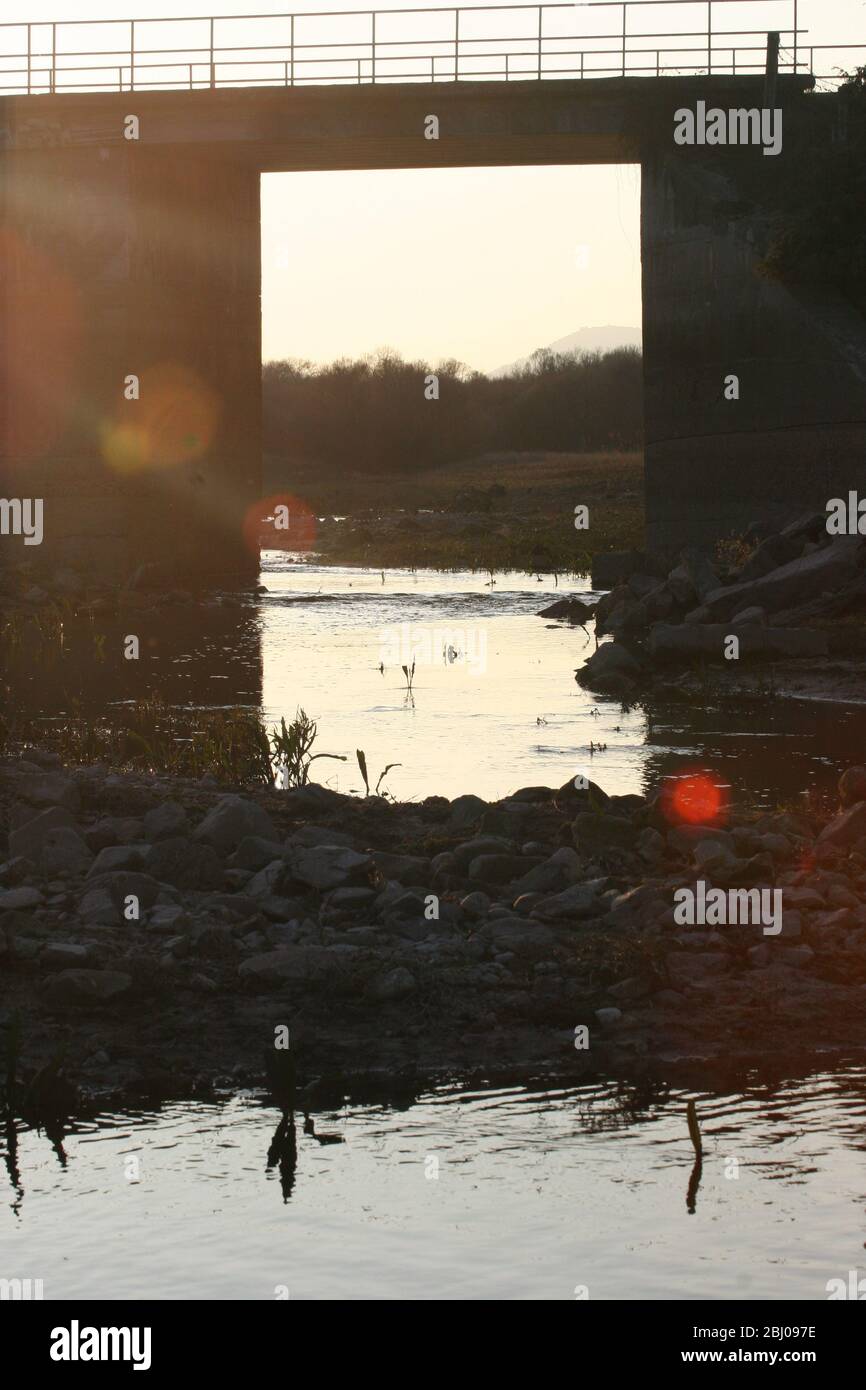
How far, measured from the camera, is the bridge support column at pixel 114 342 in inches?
1503

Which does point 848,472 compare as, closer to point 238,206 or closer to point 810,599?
point 810,599

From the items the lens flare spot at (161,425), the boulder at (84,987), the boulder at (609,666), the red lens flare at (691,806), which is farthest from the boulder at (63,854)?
the lens flare spot at (161,425)

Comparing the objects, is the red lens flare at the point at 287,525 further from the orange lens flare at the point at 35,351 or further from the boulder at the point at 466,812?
the boulder at the point at 466,812

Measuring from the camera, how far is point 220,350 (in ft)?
134

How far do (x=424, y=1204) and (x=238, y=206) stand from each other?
35.4 meters

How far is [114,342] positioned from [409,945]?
30.6 m

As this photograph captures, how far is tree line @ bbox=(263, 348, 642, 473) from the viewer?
94062 millimetres

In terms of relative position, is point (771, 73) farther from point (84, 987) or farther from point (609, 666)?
point (84, 987)

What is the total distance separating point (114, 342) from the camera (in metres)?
38.5

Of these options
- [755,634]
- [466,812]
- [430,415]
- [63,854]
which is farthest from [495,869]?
[430,415]

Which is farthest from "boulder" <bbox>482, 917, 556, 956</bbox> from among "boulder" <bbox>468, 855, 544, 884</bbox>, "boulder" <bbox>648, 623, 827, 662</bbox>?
"boulder" <bbox>648, 623, 827, 662</bbox>

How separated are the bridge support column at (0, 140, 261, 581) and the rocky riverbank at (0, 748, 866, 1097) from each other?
2752 cm

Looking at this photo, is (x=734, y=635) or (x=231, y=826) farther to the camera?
(x=734, y=635)

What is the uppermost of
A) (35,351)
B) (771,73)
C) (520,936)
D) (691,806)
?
(771,73)
